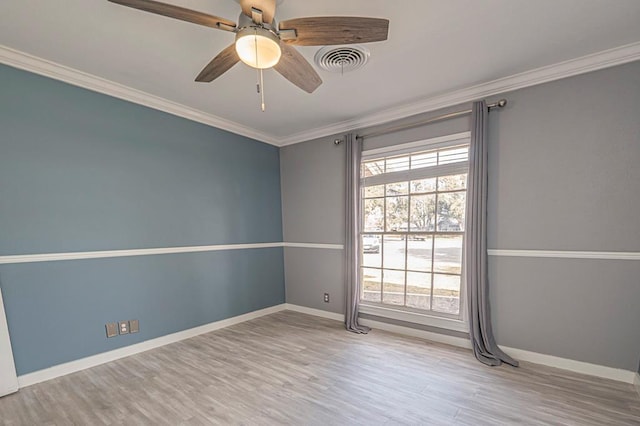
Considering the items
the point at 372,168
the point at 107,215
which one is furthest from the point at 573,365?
the point at 107,215

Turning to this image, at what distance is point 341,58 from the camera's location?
6.79ft

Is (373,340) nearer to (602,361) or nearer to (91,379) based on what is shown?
(602,361)

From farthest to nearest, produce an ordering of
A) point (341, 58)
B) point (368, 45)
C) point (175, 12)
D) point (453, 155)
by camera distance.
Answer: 1. point (453, 155)
2. point (341, 58)
3. point (368, 45)
4. point (175, 12)

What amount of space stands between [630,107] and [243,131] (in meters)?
3.93

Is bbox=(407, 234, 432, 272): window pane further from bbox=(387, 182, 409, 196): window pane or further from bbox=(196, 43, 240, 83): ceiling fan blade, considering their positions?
bbox=(196, 43, 240, 83): ceiling fan blade

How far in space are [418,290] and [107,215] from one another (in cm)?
340

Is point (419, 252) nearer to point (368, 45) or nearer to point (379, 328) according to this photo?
point (379, 328)

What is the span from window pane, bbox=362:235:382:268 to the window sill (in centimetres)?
55

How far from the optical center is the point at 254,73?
2318mm

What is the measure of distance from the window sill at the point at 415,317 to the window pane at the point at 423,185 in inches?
56.7

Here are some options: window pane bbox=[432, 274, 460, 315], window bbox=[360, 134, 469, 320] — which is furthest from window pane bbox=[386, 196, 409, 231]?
window pane bbox=[432, 274, 460, 315]

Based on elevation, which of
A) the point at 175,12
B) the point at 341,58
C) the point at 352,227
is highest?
the point at 341,58

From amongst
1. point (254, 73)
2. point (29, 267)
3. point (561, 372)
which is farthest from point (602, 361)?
point (29, 267)

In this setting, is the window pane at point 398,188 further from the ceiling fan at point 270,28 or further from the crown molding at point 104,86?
the crown molding at point 104,86
